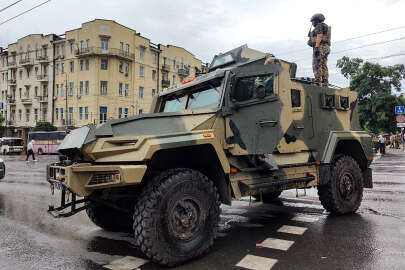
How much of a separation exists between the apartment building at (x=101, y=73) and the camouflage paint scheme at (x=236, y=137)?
39.2m

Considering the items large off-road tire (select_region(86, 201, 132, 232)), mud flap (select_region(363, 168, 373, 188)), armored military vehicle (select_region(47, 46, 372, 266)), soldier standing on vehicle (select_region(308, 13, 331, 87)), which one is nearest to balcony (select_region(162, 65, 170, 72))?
soldier standing on vehicle (select_region(308, 13, 331, 87))

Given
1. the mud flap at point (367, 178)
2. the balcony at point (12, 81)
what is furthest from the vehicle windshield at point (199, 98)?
the balcony at point (12, 81)

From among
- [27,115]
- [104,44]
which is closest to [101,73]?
[104,44]

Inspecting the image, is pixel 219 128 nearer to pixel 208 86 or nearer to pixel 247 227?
pixel 208 86

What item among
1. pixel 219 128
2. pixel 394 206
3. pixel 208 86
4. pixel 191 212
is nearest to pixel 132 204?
pixel 191 212

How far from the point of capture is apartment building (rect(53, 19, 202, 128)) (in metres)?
43.3

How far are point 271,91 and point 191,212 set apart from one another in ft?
7.41

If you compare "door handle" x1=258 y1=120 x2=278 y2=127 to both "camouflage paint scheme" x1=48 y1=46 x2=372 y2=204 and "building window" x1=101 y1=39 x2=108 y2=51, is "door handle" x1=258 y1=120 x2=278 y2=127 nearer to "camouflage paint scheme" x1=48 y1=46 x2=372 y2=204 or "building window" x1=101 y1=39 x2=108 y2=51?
"camouflage paint scheme" x1=48 y1=46 x2=372 y2=204

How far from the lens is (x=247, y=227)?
5488 mm

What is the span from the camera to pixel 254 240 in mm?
4750

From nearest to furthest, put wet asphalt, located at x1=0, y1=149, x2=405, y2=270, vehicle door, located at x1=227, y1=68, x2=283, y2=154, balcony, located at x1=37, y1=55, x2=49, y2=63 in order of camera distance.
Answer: wet asphalt, located at x1=0, y1=149, x2=405, y2=270, vehicle door, located at x1=227, y1=68, x2=283, y2=154, balcony, located at x1=37, y1=55, x2=49, y2=63

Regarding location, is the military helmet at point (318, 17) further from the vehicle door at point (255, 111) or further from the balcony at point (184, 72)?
the balcony at point (184, 72)

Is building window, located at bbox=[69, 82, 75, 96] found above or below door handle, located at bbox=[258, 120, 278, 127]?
above

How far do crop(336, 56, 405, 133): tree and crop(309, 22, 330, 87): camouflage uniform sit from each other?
28.5m
